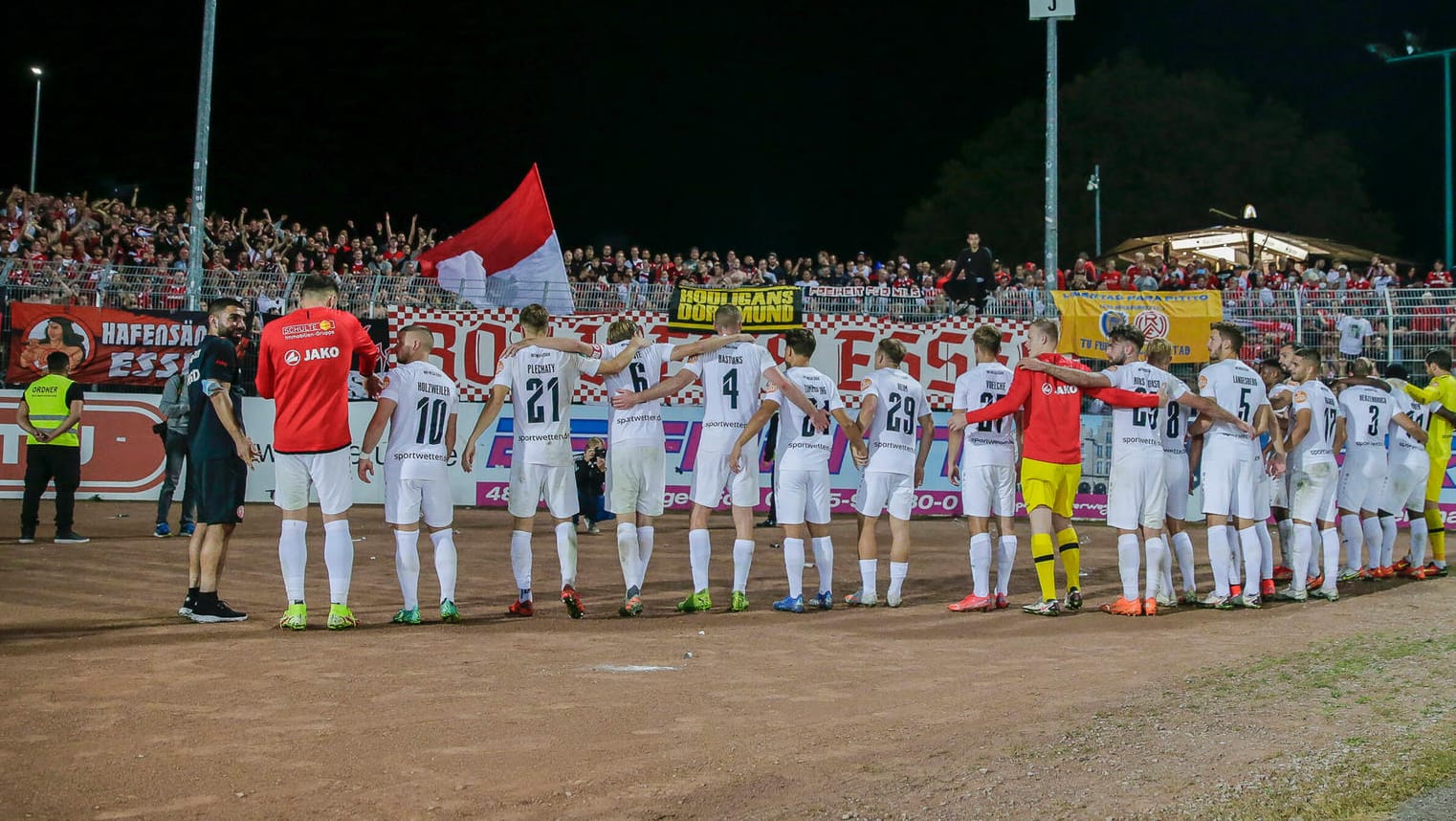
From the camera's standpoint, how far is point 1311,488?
36.1ft

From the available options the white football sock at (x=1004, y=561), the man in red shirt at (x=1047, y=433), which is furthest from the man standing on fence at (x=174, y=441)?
the man in red shirt at (x=1047, y=433)

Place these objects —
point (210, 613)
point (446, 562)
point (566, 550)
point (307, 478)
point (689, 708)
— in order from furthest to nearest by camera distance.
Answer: point (566, 550)
point (446, 562)
point (210, 613)
point (307, 478)
point (689, 708)

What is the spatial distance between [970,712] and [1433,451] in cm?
935

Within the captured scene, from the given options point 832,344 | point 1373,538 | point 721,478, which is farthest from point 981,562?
point 832,344

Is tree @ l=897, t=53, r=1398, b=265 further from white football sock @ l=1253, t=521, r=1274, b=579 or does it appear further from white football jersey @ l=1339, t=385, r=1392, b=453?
white football sock @ l=1253, t=521, r=1274, b=579

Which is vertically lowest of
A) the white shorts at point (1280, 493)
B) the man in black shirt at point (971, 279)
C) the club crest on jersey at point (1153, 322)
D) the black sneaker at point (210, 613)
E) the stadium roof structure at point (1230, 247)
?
the black sneaker at point (210, 613)

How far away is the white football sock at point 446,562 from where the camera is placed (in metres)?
8.95

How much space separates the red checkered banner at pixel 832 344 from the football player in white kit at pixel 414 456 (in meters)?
9.73

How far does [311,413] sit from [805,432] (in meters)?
3.71

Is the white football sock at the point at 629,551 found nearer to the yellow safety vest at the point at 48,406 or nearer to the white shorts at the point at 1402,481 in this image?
the yellow safety vest at the point at 48,406

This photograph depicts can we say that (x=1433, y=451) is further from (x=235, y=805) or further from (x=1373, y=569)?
(x=235, y=805)

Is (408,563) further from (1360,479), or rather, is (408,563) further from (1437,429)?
(1437,429)

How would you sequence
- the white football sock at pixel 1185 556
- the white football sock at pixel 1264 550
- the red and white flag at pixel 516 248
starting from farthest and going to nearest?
the red and white flag at pixel 516 248
the white football sock at pixel 1264 550
the white football sock at pixel 1185 556

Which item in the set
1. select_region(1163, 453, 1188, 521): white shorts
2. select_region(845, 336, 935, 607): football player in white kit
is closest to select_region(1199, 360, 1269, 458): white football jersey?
select_region(1163, 453, 1188, 521): white shorts
